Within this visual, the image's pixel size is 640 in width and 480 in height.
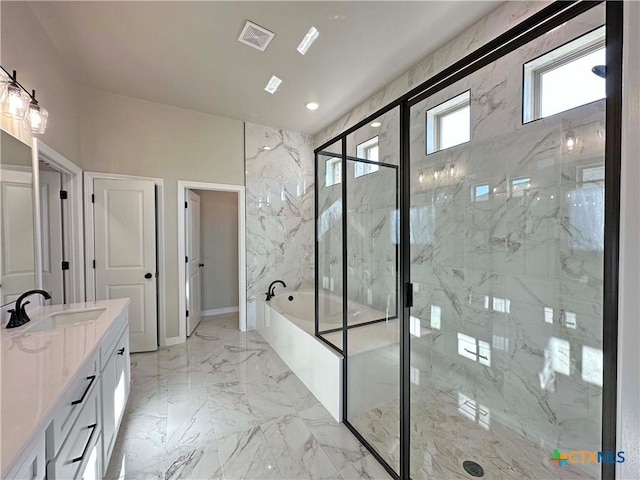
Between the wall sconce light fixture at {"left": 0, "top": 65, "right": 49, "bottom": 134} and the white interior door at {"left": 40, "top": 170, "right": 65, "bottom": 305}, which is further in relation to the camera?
the white interior door at {"left": 40, "top": 170, "right": 65, "bottom": 305}

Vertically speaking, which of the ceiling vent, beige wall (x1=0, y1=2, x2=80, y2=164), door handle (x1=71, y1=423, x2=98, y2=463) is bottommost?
door handle (x1=71, y1=423, x2=98, y2=463)

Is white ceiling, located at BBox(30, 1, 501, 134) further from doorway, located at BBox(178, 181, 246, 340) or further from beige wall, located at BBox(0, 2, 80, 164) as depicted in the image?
doorway, located at BBox(178, 181, 246, 340)

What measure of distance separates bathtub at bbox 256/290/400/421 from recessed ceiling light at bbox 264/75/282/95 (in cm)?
230

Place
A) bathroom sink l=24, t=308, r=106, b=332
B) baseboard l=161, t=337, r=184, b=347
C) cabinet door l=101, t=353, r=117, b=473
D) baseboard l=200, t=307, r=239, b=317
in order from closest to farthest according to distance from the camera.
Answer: cabinet door l=101, t=353, r=117, b=473 < bathroom sink l=24, t=308, r=106, b=332 < baseboard l=161, t=337, r=184, b=347 < baseboard l=200, t=307, r=239, b=317

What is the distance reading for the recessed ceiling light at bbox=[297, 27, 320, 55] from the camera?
2109 millimetres

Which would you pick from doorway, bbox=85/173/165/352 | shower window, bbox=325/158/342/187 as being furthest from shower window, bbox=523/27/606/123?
doorway, bbox=85/173/165/352

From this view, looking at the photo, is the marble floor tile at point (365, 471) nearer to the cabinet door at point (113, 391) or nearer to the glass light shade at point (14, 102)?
the cabinet door at point (113, 391)

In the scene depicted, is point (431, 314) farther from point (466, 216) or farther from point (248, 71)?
point (248, 71)

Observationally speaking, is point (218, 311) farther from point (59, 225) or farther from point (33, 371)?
point (33, 371)

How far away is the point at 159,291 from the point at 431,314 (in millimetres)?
3147

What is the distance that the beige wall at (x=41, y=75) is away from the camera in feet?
5.39

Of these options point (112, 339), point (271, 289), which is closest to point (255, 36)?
point (112, 339)

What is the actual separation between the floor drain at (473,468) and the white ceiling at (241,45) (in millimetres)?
2965

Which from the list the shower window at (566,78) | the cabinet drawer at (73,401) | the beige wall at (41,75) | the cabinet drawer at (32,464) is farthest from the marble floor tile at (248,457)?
the shower window at (566,78)
